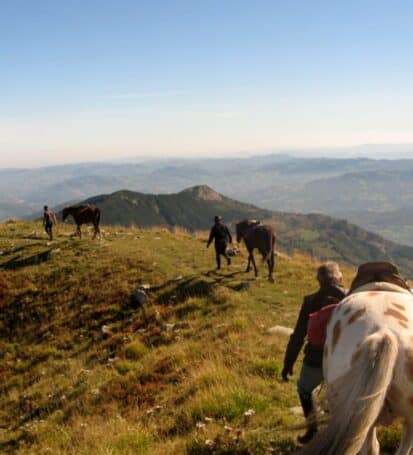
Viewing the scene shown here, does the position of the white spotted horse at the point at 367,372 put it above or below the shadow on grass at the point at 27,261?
above

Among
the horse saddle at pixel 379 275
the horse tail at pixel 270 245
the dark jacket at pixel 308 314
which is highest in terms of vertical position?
the horse saddle at pixel 379 275

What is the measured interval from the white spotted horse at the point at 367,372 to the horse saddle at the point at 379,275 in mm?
536

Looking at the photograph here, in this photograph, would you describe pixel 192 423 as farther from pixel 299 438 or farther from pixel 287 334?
pixel 287 334

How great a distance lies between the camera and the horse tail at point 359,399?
3.89 meters

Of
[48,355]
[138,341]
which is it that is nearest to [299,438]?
[138,341]

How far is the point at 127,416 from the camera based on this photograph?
9.38m

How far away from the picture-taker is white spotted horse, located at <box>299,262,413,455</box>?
3.95 m

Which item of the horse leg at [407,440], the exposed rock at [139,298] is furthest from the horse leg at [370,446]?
the exposed rock at [139,298]

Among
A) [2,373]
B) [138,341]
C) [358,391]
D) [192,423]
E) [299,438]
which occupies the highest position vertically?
[358,391]

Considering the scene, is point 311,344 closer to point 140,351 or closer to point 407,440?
point 407,440

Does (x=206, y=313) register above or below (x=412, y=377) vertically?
below

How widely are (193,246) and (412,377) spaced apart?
23715 mm

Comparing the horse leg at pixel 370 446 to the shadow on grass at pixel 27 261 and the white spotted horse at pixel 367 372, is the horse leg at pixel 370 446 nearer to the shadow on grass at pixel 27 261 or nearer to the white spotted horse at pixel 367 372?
the white spotted horse at pixel 367 372

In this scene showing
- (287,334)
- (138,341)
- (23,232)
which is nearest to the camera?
(287,334)
